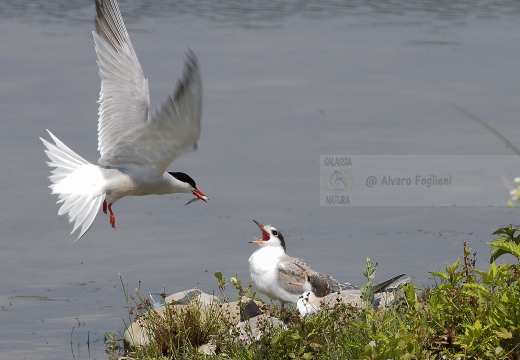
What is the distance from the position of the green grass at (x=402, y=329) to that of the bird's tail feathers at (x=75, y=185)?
1.35 m

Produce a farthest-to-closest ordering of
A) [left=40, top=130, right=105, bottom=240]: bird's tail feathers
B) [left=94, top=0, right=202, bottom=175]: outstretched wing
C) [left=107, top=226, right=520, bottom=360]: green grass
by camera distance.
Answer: [left=40, top=130, right=105, bottom=240]: bird's tail feathers
[left=94, top=0, right=202, bottom=175]: outstretched wing
[left=107, top=226, right=520, bottom=360]: green grass

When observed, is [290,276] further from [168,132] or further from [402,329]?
[402,329]

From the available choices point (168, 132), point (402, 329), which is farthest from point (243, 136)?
point (402, 329)

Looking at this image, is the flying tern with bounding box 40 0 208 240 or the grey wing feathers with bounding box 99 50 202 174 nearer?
the grey wing feathers with bounding box 99 50 202 174

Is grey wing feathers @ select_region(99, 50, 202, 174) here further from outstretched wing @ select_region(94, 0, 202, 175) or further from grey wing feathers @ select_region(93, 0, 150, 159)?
grey wing feathers @ select_region(93, 0, 150, 159)

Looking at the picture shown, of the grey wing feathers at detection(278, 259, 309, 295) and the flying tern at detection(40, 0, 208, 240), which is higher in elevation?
the flying tern at detection(40, 0, 208, 240)

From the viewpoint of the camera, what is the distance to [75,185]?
7.45 m

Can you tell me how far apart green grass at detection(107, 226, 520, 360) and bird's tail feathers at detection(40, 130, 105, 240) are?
1348 millimetres

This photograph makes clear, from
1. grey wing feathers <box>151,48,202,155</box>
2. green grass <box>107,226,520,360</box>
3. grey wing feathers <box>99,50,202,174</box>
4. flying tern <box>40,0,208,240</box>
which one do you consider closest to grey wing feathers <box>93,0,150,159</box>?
flying tern <box>40,0,208,240</box>

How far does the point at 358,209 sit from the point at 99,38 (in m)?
2.48

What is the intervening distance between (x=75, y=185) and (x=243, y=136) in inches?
128

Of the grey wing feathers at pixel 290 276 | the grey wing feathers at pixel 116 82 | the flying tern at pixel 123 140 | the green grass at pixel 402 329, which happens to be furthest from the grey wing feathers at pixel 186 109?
the grey wing feathers at pixel 116 82

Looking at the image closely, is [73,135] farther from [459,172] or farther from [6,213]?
[459,172]

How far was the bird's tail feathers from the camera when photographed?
7383 millimetres
